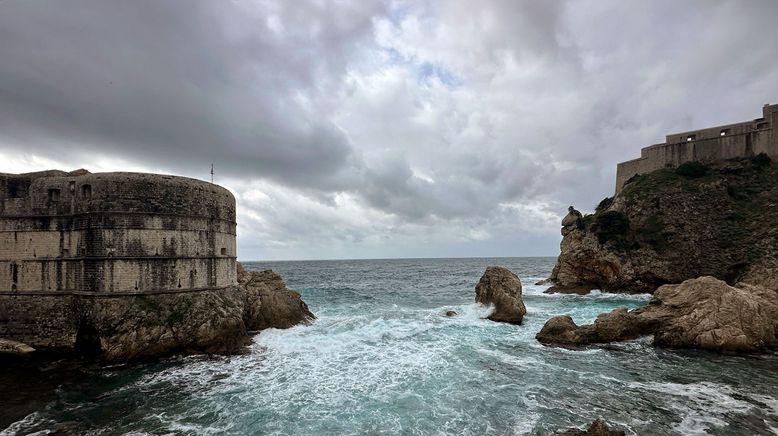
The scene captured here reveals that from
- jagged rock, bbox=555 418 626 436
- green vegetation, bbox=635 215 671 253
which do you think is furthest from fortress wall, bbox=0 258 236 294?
green vegetation, bbox=635 215 671 253

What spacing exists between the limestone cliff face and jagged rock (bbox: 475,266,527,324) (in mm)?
14090

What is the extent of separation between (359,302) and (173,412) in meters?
19.8

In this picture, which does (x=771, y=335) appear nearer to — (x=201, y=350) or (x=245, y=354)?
(x=245, y=354)

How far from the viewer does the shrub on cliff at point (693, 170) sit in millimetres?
31125

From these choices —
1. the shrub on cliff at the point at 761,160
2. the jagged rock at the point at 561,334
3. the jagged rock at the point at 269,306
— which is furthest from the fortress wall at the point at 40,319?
the shrub on cliff at the point at 761,160

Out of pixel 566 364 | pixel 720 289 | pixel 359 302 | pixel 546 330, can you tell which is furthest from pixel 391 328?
pixel 720 289

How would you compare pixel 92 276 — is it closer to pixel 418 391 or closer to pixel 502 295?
pixel 418 391

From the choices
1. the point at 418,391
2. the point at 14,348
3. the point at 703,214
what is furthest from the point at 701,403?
the point at 703,214

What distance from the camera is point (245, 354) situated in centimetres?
1407

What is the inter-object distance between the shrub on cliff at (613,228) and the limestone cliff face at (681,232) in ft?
0.23

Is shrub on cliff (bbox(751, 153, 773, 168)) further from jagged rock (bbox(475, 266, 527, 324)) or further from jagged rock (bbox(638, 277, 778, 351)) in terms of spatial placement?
jagged rock (bbox(475, 266, 527, 324))

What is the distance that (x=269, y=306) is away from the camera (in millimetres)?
18172

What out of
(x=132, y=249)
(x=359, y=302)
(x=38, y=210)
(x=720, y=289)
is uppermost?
(x=38, y=210)

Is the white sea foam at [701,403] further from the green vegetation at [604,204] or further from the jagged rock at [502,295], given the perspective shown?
the green vegetation at [604,204]
